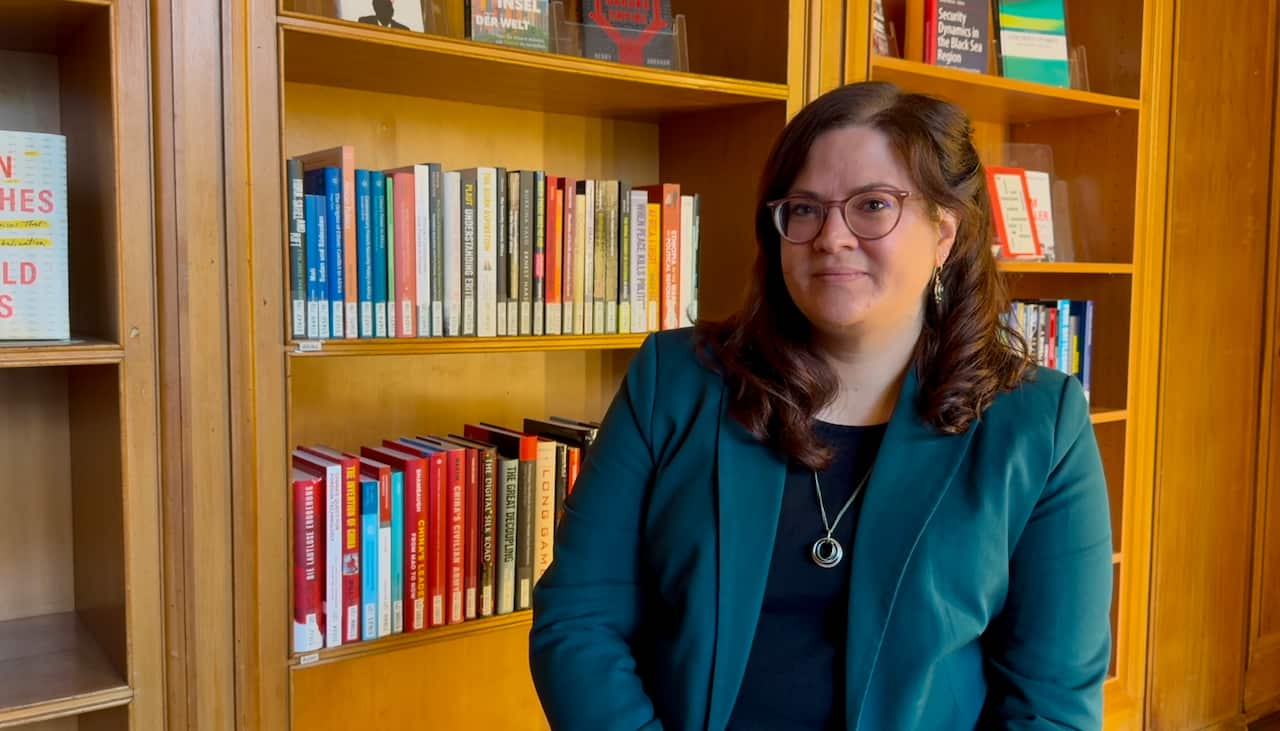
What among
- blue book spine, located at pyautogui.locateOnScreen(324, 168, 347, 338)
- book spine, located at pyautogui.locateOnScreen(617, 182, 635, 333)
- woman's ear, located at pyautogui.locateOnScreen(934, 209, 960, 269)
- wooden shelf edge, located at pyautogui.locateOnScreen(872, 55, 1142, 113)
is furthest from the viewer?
wooden shelf edge, located at pyautogui.locateOnScreen(872, 55, 1142, 113)

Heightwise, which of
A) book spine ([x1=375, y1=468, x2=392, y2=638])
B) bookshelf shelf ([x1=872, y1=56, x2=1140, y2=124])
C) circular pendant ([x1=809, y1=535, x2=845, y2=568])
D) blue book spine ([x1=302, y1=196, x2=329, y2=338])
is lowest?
book spine ([x1=375, y1=468, x2=392, y2=638])

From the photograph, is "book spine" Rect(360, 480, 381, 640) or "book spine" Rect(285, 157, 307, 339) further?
"book spine" Rect(360, 480, 381, 640)

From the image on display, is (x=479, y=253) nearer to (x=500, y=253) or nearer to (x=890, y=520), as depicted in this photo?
(x=500, y=253)

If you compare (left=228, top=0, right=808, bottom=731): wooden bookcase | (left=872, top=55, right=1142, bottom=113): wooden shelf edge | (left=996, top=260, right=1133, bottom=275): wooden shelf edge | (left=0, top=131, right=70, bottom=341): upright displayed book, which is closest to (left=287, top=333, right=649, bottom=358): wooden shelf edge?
(left=228, top=0, right=808, bottom=731): wooden bookcase

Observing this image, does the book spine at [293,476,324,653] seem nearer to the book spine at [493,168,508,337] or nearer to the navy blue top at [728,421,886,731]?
the book spine at [493,168,508,337]

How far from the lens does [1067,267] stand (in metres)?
2.58

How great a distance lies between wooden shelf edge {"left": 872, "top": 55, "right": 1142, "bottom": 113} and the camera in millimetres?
2252

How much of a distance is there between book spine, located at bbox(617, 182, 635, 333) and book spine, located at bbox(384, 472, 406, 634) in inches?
20.1

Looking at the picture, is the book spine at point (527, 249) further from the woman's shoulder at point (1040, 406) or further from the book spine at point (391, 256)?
the woman's shoulder at point (1040, 406)

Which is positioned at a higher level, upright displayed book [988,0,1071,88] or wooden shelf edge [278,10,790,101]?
upright displayed book [988,0,1071,88]

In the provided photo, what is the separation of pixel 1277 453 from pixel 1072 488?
7.14 ft

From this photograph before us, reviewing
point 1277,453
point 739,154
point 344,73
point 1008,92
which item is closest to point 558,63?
point 344,73

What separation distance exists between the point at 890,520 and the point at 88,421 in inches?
47.2

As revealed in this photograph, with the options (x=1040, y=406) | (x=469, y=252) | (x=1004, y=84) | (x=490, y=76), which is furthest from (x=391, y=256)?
(x=1004, y=84)
